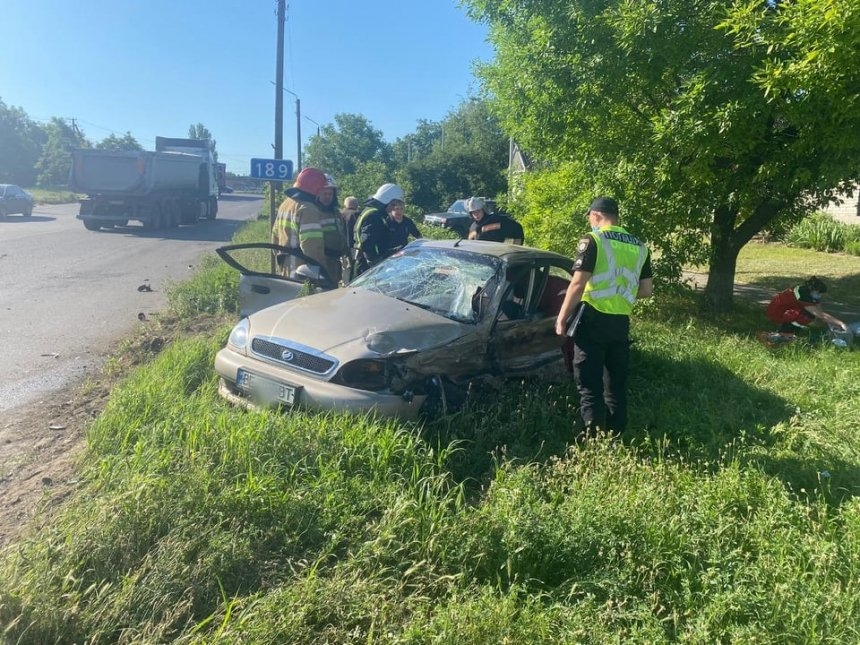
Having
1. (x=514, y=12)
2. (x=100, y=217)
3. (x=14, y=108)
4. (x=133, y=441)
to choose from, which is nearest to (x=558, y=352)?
(x=133, y=441)

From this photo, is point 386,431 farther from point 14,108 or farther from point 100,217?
point 14,108

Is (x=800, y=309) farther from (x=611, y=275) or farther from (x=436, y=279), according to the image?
(x=436, y=279)

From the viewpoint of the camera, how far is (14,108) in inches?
3034

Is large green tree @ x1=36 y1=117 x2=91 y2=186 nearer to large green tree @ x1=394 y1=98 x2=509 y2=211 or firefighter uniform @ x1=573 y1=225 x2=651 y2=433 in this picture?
large green tree @ x1=394 y1=98 x2=509 y2=211

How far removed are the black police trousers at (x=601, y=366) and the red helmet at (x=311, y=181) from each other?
402 cm

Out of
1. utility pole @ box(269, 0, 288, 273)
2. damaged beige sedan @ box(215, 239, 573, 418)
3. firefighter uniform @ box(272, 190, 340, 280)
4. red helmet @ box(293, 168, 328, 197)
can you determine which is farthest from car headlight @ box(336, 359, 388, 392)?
utility pole @ box(269, 0, 288, 273)

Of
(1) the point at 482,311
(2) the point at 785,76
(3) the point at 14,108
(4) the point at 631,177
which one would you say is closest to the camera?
(1) the point at 482,311

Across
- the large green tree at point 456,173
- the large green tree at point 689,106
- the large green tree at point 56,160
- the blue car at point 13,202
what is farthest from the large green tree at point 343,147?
the large green tree at point 689,106

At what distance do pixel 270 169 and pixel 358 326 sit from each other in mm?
7221

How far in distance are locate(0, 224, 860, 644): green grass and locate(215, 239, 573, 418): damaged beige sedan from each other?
0.77 feet

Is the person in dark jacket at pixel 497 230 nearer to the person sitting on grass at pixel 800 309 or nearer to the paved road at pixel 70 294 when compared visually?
the person sitting on grass at pixel 800 309

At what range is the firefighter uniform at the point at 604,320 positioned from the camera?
15.3 ft

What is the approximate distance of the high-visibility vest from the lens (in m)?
4.65

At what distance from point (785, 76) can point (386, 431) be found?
209 inches
